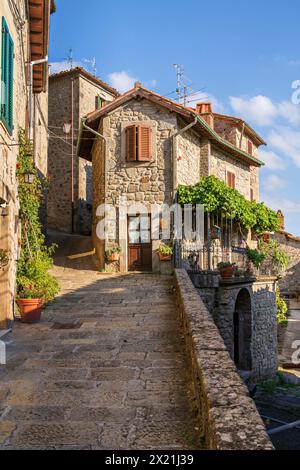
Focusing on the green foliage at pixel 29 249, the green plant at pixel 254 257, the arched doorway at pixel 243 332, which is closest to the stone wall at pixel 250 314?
the arched doorway at pixel 243 332

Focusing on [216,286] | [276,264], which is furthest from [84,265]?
[276,264]

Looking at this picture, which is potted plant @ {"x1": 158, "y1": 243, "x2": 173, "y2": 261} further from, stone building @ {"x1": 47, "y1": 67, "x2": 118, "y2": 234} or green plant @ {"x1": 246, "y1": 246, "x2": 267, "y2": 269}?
stone building @ {"x1": 47, "y1": 67, "x2": 118, "y2": 234}

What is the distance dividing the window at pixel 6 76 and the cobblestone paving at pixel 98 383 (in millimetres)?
3313

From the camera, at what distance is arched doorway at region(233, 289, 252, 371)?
52.4ft

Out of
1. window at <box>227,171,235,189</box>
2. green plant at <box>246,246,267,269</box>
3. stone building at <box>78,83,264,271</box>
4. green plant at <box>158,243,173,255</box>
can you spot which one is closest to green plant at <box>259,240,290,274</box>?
green plant at <box>246,246,267,269</box>

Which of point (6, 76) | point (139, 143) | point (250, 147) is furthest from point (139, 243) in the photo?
point (250, 147)

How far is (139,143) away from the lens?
1560 centimetres

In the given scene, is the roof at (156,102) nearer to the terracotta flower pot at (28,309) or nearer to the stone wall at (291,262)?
the terracotta flower pot at (28,309)

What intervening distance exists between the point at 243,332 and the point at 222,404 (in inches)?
550

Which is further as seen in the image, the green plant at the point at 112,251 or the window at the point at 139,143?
the window at the point at 139,143

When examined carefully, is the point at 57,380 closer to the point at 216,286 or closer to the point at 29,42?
the point at 216,286

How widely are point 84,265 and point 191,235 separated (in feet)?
13.3

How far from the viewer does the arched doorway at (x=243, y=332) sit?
52.4 ft

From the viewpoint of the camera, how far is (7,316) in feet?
24.1
